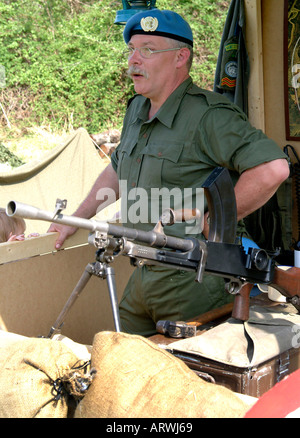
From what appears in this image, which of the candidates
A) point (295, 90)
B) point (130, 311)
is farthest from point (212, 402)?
point (295, 90)

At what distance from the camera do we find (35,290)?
318cm

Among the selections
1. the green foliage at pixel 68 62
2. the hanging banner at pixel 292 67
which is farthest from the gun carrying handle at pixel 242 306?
the green foliage at pixel 68 62

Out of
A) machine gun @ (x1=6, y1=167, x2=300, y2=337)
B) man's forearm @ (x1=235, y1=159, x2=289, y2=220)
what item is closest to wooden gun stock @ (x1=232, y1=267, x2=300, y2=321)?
machine gun @ (x1=6, y1=167, x2=300, y2=337)

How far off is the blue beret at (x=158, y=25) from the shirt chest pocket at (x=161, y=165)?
565 millimetres

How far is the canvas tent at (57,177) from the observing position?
6.61 meters

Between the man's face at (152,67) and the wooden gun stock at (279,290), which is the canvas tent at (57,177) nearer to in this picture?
the man's face at (152,67)

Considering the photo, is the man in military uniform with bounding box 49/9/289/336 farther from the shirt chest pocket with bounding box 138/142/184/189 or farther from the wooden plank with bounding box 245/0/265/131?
the wooden plank with bounding box 245/0/265/131

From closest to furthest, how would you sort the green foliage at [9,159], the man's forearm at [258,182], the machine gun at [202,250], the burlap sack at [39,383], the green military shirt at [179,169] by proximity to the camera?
1. the burlap sack at [39,383]
2. the machine gun at [202,250]
3. the man's forearm at [258,182]
4. the green military shirt at [179,169]
5. the green foliage at [9,159]

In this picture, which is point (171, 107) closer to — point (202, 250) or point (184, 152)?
point (184, 152)

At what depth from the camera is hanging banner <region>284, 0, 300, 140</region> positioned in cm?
432

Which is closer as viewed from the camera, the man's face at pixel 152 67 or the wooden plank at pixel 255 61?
the man's face at pixel 152 67

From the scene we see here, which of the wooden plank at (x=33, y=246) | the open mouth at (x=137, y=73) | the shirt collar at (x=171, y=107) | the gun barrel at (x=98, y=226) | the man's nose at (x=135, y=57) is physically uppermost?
the man's nose at (x=135, y=57)

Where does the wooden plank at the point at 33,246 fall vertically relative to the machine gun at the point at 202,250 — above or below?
below
